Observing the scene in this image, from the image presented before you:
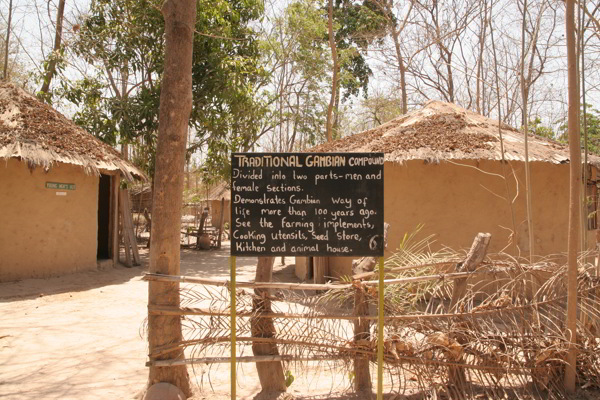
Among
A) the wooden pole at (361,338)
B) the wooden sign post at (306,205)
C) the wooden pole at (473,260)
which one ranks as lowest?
the wooden pole at (361,338)

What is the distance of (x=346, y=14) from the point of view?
1906cm

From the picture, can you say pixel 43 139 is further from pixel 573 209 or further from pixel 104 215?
pixel 573 209

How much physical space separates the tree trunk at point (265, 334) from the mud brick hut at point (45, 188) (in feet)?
19.0

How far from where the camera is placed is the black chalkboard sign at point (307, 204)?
121 inches

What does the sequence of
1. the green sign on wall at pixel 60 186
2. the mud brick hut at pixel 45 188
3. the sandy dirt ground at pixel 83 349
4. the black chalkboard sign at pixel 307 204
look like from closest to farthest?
1. the black chalkboard sign at pixel 307 204
2. the sandy dirt ground at pixel 83 349
3. the mud brick hut at pixel 45 188
4. the green sign on wall at pixel 60 186

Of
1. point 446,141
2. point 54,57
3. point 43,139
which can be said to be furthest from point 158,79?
point 446,141

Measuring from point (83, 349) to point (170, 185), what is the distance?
7.79 feet

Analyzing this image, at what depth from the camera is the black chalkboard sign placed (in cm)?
307

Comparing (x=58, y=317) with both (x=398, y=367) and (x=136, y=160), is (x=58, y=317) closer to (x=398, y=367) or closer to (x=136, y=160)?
(x=398, y=367)

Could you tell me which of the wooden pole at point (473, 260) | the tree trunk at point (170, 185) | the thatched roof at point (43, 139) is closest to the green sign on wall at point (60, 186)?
the thatched roof at point (43, 139)

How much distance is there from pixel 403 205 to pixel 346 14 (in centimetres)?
1379

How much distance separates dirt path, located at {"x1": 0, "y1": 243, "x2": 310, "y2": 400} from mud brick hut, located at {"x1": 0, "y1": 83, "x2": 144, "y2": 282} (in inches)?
17.2

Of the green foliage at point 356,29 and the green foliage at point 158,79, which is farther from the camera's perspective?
the green foliage at point 356,29

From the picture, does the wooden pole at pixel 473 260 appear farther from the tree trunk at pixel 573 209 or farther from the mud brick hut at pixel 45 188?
the mud brick hut at pixel 45 188
